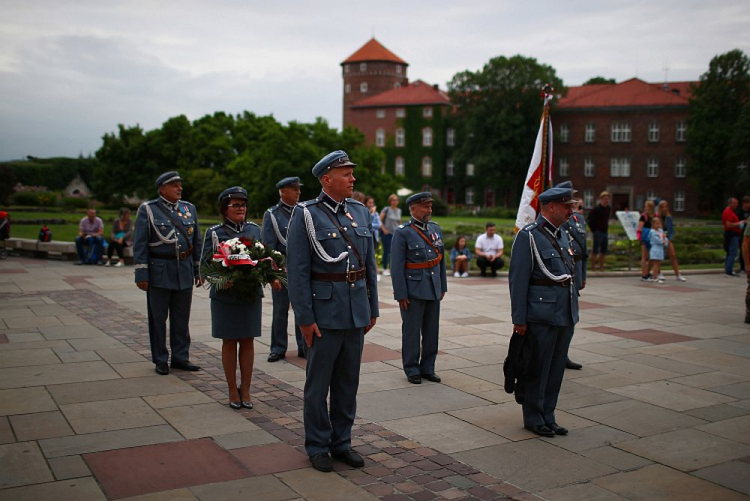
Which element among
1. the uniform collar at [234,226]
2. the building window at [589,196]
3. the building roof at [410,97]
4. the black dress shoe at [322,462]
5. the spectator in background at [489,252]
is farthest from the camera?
the building roof at [410,97]

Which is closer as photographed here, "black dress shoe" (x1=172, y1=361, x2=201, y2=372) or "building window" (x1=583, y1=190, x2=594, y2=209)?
"black dress shoe" (x1=172, y1=361, x2=201, y2=372)

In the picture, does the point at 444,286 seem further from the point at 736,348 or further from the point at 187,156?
the point at 187,156

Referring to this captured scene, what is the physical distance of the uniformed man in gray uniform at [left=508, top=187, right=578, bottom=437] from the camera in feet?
20.0

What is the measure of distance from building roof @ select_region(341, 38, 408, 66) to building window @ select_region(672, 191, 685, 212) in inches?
1424

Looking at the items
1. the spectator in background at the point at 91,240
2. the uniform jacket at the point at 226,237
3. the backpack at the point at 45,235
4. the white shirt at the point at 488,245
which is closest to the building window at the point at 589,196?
the white shirt at the point at 488,245

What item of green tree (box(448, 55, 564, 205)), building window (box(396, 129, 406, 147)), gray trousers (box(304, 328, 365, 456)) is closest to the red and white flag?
gray trousers (box(304, 328, 365, 456))

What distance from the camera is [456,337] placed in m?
10.5

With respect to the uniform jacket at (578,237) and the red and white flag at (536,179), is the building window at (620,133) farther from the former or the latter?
the uniform jacket at (578,237)

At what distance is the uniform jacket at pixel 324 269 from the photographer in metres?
5.33

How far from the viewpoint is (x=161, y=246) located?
26.8 feet

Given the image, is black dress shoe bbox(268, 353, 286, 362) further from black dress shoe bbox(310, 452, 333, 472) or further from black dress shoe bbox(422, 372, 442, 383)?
black dress shoe bbox(310, 452, 333, 472)

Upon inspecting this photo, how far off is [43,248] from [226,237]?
56.5ft

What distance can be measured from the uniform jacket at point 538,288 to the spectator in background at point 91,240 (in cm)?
1686

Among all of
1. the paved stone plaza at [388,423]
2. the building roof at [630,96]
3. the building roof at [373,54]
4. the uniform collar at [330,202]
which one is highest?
the building roof at [373,54]
